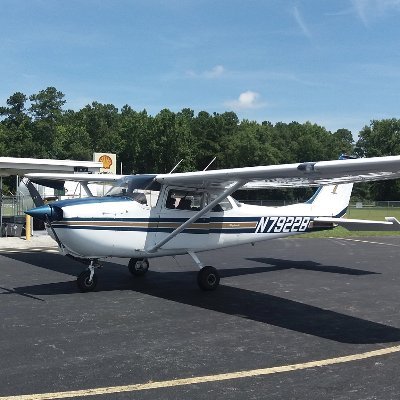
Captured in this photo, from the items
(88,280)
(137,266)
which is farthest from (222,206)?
(88,280)

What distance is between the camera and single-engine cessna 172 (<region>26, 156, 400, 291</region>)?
348 inches

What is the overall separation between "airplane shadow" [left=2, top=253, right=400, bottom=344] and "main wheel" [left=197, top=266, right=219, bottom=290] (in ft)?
0.48

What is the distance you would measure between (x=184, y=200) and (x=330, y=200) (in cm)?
473

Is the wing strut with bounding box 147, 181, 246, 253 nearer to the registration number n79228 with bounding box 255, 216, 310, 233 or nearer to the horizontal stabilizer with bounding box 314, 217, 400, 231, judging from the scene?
the registration number n79228 with bounding box 255, 216, 310, 233

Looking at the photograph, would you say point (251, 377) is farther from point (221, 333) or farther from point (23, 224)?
point (23, 224)

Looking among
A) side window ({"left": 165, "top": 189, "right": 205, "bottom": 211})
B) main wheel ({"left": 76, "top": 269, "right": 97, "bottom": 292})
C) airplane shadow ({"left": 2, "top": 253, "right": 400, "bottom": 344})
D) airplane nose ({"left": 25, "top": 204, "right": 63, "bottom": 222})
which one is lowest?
airplane shadow ({"left": 2, "top": 253, "right": 400, "bottom": 344})

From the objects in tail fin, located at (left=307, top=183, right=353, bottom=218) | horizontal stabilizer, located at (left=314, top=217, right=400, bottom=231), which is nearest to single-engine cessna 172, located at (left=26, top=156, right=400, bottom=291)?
horizontal stabilizer, located at (left=314, top=217, right=400, bottom=231)

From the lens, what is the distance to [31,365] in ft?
17.5

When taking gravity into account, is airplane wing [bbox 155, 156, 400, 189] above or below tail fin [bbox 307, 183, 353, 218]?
above

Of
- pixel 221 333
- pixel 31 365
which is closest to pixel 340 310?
pixel 221 333

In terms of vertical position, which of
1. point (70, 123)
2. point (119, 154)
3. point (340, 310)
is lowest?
point (340, 310)

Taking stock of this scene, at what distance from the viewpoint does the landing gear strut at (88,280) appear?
953 centimetres

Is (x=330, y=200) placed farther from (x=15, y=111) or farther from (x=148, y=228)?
(x=15, y=111)

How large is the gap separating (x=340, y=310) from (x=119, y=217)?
4247 mm
